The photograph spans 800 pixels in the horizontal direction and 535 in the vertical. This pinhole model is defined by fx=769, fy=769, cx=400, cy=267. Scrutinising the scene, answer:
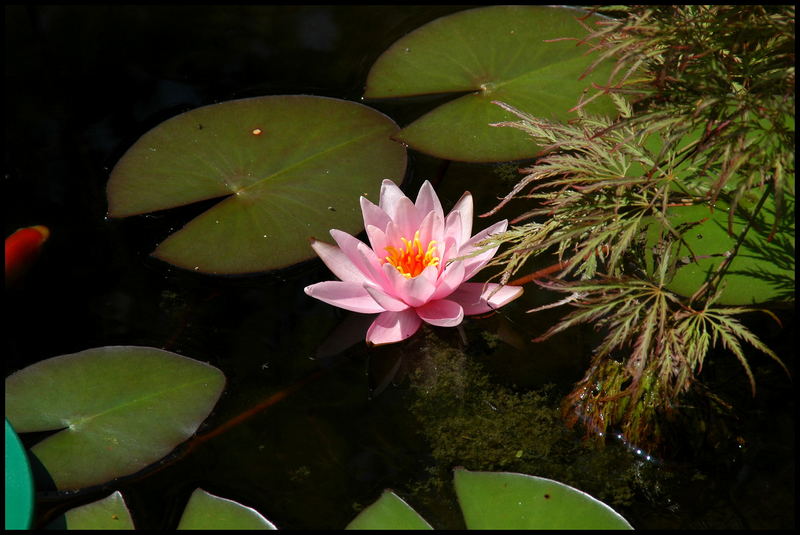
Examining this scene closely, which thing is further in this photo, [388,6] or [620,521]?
[388,6]

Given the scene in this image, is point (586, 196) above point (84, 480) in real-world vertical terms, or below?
above

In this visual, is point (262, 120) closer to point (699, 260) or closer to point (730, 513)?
point (699, 260)

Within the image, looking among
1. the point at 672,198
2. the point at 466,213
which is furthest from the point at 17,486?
the point at 672,198

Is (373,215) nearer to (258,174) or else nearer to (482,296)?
(482,296)

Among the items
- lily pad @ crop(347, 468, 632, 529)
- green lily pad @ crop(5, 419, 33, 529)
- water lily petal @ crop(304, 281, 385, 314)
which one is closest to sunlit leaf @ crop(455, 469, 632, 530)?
lily pad @ crop(347, 468, 632, 529)

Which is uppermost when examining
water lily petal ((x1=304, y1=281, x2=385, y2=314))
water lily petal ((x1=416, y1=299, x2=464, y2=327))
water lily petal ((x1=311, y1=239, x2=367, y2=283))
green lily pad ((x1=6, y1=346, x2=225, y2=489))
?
water lily petal ((x1=311, y1=239, x2=367, y2=283))

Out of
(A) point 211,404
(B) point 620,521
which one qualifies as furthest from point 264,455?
(B) point 620,521

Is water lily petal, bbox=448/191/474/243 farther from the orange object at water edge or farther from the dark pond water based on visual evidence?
the orange object at water edge
